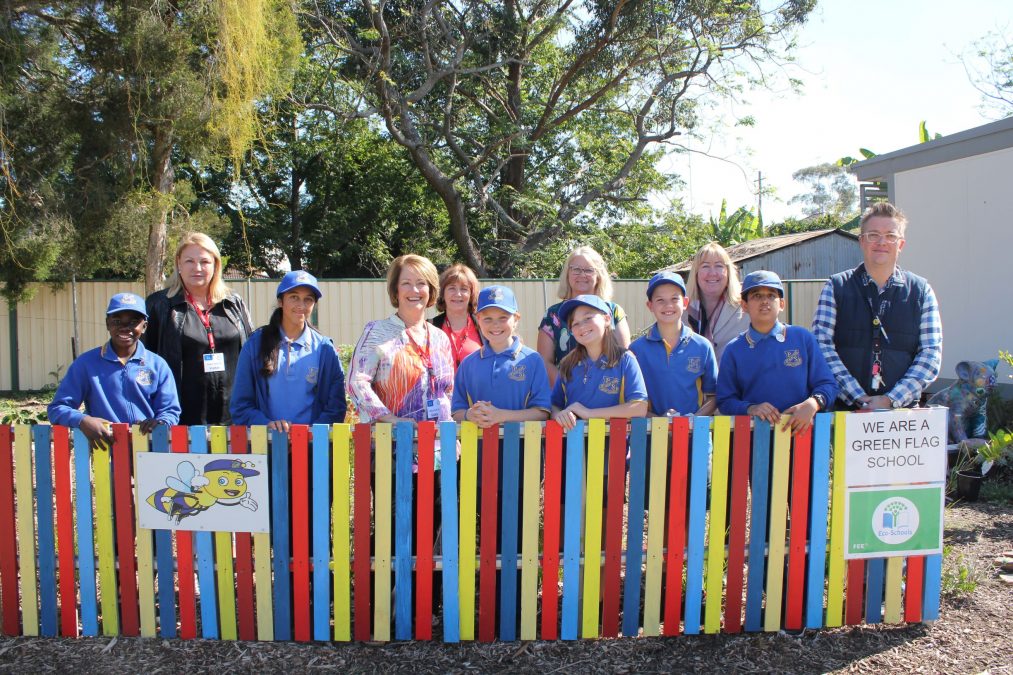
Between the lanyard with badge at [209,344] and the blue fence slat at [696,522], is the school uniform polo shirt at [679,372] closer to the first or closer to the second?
the blue fence slat at [696,522]

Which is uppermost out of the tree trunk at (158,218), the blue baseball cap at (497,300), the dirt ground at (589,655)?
the tree trunk at (158,218)

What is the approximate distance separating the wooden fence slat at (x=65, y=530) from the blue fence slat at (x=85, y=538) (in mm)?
33

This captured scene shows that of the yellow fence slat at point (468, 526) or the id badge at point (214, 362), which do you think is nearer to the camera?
the yellow fence slat at point (468, 526)

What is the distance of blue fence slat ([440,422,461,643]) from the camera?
10.5 feet

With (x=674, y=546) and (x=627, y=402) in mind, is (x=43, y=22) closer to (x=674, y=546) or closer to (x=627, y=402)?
(x=627, y=402)

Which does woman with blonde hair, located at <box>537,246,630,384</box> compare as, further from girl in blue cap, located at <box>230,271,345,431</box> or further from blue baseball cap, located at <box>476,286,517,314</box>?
girl in blue cap, located at <box>230,271,345,431</box>

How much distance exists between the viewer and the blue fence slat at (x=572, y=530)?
3.23 metres

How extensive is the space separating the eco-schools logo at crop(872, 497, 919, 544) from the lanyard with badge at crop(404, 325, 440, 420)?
207 cm

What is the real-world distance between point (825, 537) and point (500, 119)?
16.8m

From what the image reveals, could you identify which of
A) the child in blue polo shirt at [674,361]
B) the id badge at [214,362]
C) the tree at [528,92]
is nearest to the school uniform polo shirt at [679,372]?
the child in blue polo shirt at [674,361]

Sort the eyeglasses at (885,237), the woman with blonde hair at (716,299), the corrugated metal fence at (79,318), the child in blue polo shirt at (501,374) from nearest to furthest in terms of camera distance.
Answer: the child in blue polo shirt at (501,374)
the eyeglasses at (885,237)
the woman with blonde hair at (716,299)
the corrugated metal fence at (79,318)

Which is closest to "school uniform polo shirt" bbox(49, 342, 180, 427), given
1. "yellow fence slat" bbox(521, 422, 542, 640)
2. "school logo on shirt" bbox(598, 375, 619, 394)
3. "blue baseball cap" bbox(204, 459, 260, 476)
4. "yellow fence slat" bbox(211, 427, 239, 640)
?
"blue baseball cap" bbox(204, 459, 260, 476)

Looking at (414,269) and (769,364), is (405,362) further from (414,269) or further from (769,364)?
(769,364)

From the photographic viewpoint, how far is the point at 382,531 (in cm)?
328
